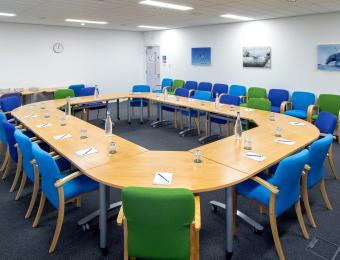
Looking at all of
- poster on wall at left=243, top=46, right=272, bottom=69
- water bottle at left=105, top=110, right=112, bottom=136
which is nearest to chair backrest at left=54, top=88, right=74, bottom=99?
water bottle at left=105, top=110, right=112, bottom=136

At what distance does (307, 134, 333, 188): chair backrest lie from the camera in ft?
9.03

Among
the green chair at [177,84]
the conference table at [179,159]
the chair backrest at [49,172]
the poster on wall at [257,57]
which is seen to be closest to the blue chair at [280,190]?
the conference table at [179,159]

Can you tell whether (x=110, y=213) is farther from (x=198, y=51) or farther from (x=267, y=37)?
(x=198, y=51)

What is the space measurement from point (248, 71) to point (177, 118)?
247 cm

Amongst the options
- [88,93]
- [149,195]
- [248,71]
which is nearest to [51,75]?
[88,93]

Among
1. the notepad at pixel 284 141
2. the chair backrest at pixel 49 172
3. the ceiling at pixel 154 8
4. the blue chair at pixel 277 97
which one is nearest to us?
the chair backrest at pixel 49 172

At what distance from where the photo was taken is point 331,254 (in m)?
2.56

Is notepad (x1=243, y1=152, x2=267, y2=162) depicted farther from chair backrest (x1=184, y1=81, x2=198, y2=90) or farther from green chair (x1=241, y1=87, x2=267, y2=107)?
A: chair backrest (x1=184, y1=81, x2=198, y2=90)

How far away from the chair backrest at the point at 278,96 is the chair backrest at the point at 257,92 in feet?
0.62

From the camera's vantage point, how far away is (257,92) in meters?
7.62

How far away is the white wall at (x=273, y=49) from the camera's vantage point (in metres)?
6.53

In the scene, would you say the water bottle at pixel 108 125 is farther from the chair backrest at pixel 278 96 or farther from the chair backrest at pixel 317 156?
the chair backrest at pixel 278 96

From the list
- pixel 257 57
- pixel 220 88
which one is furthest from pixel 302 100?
pixel 220 88

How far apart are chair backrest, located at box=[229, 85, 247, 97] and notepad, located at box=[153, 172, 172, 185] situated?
19.9 feet
